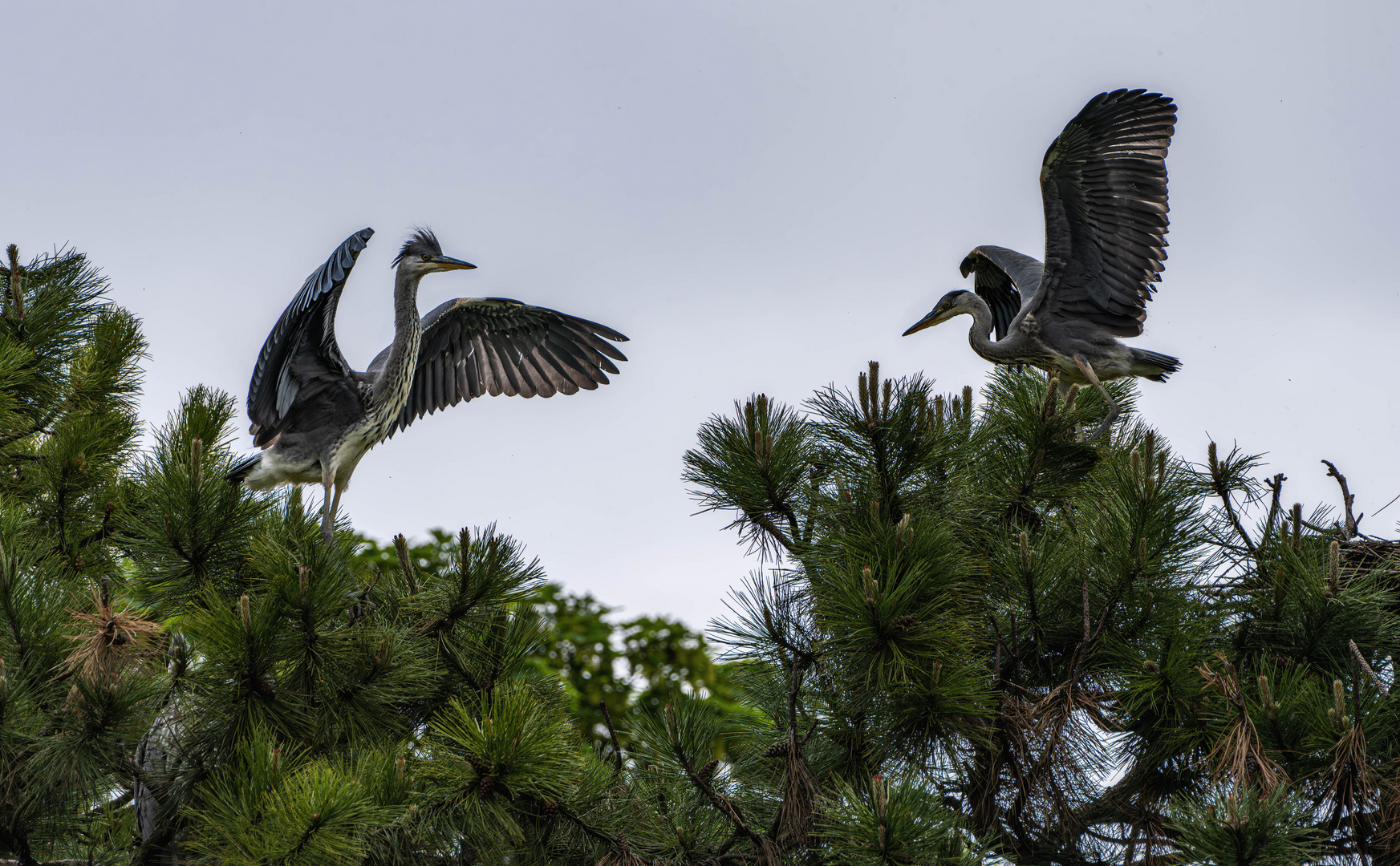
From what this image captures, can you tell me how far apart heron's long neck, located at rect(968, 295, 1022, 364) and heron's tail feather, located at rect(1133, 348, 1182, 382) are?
559 millimetres

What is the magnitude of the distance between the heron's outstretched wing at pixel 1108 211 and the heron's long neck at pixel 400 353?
277 centimetres

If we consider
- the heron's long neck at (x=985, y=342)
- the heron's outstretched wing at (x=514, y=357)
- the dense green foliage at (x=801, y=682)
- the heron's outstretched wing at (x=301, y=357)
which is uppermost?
the heron's long neck at (x=985, y=342)

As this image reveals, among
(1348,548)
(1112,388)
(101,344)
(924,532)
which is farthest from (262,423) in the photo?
(1348,548)

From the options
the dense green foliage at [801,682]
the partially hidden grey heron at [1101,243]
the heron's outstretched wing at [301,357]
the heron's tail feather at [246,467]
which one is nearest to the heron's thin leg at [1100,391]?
the partially hidden grey heron at [1101,243]

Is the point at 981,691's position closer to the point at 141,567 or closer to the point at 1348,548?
the point at 1348,548

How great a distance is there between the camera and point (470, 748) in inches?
86.0

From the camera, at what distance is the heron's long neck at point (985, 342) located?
17.8 feet

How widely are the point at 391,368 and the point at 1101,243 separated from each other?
312cm

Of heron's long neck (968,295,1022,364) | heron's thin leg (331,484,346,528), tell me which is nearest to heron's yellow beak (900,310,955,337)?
heron's long neck (968,295,1022,364)

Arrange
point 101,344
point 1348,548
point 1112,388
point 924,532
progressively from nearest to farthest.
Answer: point 924,532, point 1348,548, point 101,344, point 1112,388

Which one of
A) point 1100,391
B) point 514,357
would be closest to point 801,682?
point 1100,391

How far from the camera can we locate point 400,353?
470cm

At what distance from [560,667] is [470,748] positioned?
240 inches

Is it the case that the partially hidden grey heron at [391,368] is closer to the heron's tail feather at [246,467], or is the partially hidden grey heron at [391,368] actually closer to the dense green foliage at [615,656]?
the heron's tail feather at [246,467]
